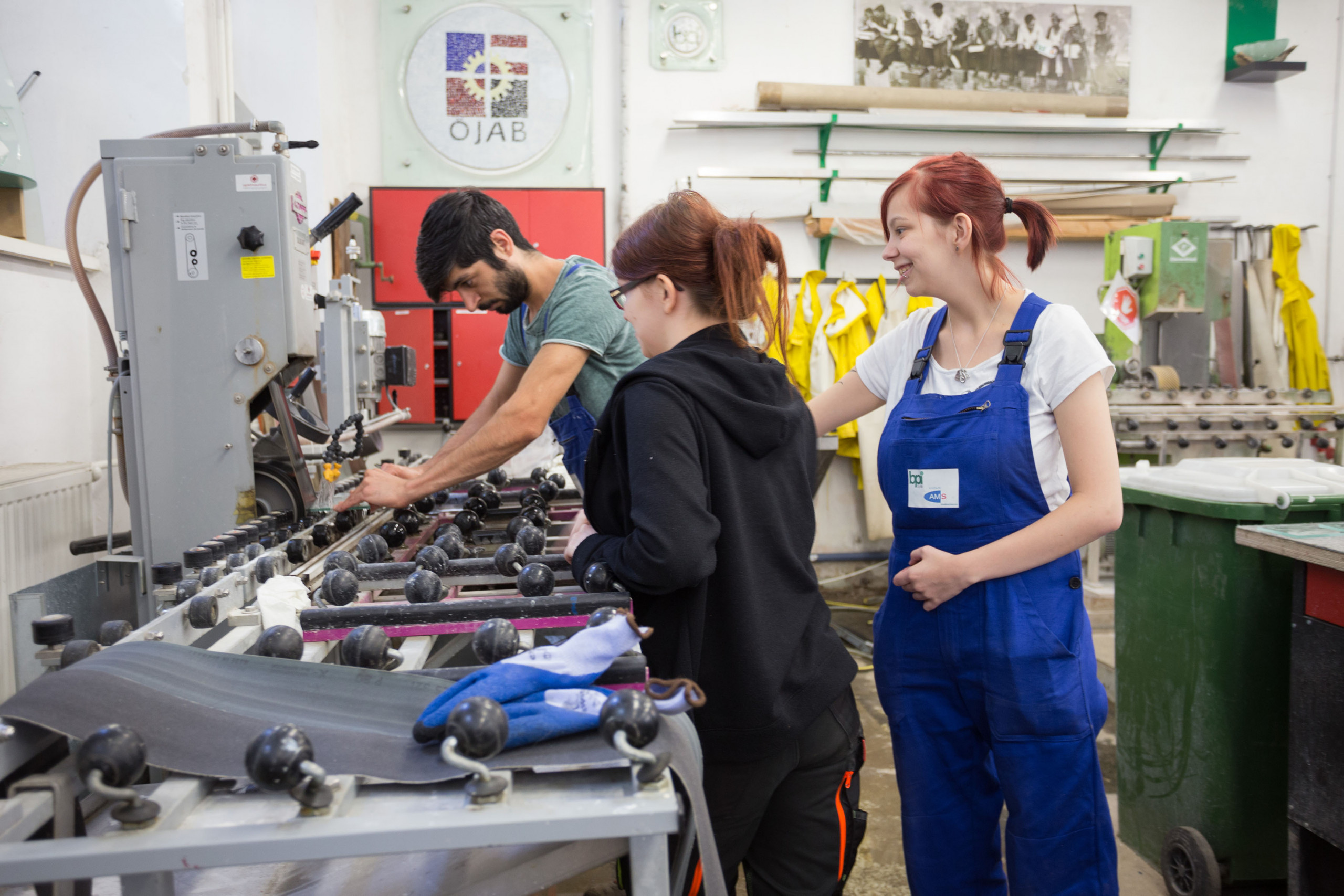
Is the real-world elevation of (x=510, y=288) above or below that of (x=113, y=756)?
above

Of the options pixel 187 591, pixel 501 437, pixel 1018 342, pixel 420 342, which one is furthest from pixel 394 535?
pixel 420 342

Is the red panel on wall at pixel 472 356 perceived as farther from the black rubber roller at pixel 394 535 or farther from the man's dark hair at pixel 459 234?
the black rubber roller at pixel 394 535

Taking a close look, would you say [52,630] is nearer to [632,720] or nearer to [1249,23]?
[632,720]

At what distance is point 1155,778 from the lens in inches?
82.3

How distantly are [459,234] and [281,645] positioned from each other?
1.11 m

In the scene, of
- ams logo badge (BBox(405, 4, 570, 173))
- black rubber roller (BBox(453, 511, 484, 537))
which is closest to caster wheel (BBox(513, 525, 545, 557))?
black rubber roller (BBox(453, 511, 484, 537))

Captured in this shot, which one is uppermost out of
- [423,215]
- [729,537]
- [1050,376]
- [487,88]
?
[487,88]

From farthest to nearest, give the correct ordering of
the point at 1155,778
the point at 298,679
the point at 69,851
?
1. the point at 1155,778
2. the point at 298,679
3. the point at 69,851

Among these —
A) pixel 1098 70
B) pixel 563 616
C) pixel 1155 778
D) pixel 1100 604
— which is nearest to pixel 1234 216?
pixel 1098 70

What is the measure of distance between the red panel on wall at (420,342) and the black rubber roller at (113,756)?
4.08 metres

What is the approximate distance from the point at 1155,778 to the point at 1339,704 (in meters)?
0.60

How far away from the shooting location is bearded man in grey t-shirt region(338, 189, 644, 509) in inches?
67.9

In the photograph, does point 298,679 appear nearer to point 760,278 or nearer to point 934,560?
point 760,278

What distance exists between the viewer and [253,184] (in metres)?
1.96
